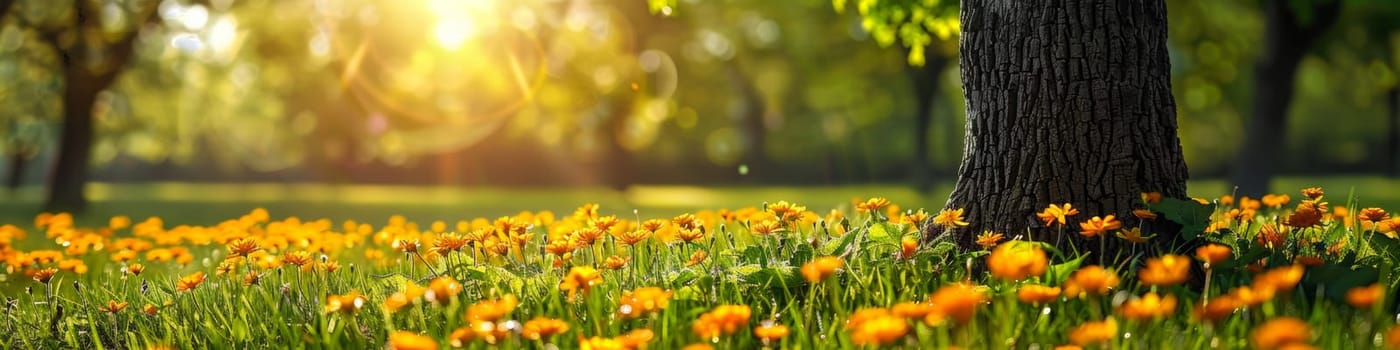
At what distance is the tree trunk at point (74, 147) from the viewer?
1767cm

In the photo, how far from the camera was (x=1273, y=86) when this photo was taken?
15078mm

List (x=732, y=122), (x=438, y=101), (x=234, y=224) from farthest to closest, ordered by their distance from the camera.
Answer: (x=732, y=122), (x=438, y=101), (x=234, y=224)

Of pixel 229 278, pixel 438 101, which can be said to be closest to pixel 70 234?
pixel 229 278

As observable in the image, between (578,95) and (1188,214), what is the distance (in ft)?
82.2

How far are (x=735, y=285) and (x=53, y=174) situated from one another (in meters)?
19.3

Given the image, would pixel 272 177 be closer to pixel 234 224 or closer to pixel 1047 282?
pixel 234 224

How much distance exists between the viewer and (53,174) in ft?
61.0

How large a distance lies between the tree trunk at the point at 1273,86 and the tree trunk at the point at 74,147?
1851 centimetres

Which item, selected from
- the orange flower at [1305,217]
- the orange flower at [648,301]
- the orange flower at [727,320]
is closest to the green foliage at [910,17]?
the orange flower at [1305,217]

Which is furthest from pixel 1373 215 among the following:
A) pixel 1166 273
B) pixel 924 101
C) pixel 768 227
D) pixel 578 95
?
pixel 578 95

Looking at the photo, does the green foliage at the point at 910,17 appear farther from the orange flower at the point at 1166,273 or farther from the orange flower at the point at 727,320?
the orange flower at the point at 727,320

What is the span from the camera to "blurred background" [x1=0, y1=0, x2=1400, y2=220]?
17484 millimetres

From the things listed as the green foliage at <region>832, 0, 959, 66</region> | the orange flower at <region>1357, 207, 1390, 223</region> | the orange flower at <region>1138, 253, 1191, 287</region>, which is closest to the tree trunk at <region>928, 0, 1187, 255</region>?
the orange flower at <region>1357, 207, 1390, 223</region>

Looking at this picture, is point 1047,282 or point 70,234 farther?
point 70,234
